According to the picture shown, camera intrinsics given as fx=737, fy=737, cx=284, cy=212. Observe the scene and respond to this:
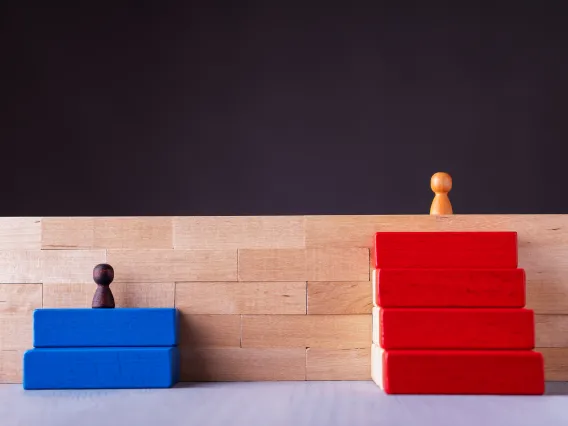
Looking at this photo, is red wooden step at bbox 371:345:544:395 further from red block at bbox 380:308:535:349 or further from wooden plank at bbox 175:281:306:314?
wooden plank at bbox 175:281:306:314

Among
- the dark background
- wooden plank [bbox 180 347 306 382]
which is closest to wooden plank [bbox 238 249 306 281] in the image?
wooden plank [bbox 180 347 306 382]

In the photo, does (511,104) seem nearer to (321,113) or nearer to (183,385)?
(321,113)

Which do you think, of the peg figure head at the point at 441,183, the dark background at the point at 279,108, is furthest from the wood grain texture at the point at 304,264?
the dark background at the point at 279,108

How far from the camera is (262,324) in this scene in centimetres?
144

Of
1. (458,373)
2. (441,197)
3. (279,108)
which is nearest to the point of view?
(458,373)

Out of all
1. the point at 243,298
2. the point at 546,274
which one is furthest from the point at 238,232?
the point at 546,274

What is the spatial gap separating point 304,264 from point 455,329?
1.04ft

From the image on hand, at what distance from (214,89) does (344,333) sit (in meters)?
1.44

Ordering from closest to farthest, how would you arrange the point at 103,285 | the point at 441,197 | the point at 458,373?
the point at 458,373 < the point at 103,285 < the point at 441,197

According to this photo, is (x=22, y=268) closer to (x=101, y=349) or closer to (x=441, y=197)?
(x=101, y=349)

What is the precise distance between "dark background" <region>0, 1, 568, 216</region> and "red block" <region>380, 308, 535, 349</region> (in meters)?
1.26

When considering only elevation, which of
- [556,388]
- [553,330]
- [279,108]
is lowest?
[556,388]

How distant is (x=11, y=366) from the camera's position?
1447mm

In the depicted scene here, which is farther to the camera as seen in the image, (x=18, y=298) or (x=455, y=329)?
(x=18, y=298)
